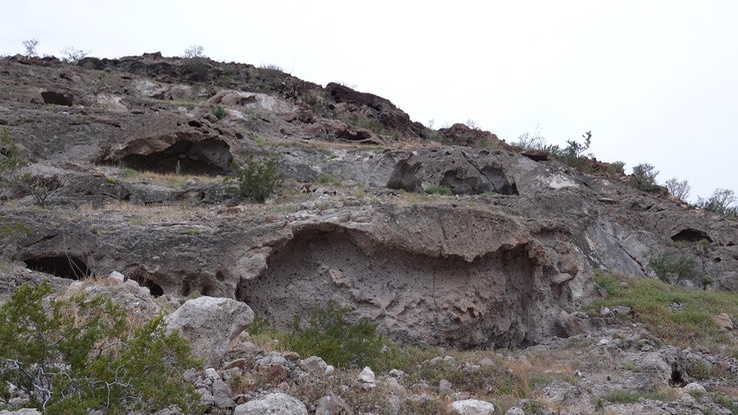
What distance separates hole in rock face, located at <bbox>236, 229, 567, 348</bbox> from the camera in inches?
428

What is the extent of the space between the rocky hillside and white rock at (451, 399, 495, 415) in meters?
1.41

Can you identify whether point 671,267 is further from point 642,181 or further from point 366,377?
point 366,377

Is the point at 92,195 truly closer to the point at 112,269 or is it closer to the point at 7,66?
the point at 112,269

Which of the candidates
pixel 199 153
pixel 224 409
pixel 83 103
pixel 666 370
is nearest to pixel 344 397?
pixel 224 409

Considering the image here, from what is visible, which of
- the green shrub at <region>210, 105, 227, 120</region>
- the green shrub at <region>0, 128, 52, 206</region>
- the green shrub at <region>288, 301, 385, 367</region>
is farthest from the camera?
the green shrub at <region>210, 105, 227, 120</region>

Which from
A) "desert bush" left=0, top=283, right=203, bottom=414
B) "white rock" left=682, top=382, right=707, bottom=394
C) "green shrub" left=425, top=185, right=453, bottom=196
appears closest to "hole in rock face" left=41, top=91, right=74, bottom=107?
"green shrub" left=425, top=185, right=453, bottom=196

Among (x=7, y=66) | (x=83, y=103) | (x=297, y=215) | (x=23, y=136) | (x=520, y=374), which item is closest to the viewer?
(x=520, y=374)

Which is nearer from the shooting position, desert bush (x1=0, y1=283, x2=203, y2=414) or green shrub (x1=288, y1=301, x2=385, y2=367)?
desert bush (x1=0, y1=283, x2=203, y2=414)

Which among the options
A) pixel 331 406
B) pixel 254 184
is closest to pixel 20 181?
pixel 254 184

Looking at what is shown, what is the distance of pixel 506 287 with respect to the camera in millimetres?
12695

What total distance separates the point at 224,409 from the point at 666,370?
7.68 metres

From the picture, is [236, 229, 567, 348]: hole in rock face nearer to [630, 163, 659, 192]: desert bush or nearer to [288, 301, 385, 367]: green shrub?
[288, 301, 385, 367]: green shrub

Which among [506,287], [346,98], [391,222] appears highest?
[346,98]

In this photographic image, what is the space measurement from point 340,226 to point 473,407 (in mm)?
5390
